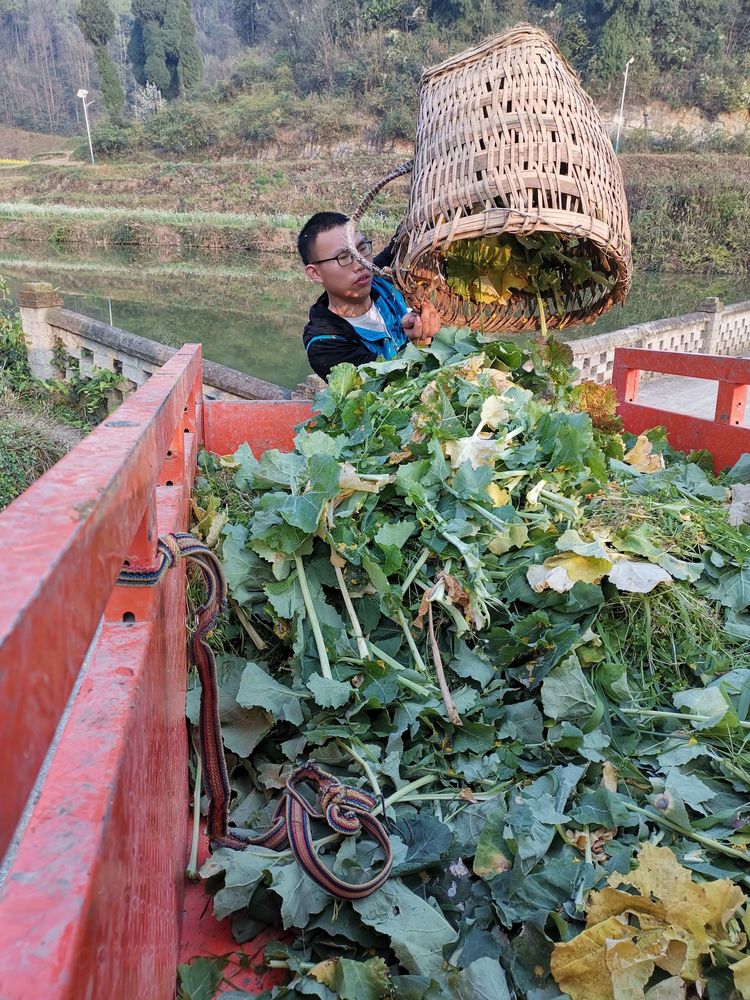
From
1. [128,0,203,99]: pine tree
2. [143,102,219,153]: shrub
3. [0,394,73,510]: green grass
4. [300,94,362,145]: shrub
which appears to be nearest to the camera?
[0,394,73,510]: green grass

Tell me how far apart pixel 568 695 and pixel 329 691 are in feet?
1.78

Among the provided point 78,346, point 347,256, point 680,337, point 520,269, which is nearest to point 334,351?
point 347,256

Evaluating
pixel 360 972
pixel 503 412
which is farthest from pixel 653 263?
pixel 360 972

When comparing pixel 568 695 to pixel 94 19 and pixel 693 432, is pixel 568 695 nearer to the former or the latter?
pixel 693 432

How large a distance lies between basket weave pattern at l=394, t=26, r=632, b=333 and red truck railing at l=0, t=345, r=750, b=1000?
4.45ft

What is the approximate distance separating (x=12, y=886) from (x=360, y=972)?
822mm

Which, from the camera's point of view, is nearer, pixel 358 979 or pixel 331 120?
pixel 358 979

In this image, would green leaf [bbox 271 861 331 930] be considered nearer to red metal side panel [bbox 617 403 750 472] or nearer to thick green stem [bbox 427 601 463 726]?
thick green stem [bbox 427 601 463 726]

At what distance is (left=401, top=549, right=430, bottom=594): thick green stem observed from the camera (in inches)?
73.1

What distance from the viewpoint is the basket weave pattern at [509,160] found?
223 cm

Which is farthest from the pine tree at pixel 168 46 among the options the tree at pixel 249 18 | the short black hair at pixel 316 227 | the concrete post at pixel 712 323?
the short black hair at pixel 316 227

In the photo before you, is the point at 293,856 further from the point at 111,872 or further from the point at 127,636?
the point at 111,872

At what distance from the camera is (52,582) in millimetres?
462

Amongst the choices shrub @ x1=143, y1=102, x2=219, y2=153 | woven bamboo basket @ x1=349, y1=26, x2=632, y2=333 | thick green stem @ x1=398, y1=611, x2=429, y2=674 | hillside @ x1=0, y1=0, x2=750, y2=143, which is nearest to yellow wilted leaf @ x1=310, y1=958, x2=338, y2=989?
thick green stem @ x1=398, y1=611, x2=429, y2=674
